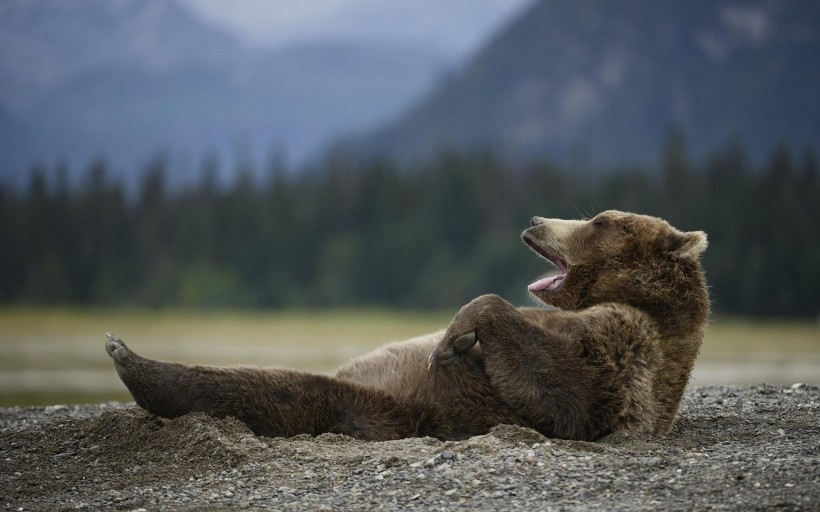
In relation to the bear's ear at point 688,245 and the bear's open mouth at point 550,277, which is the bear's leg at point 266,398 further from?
the bear's ear at point 688,245

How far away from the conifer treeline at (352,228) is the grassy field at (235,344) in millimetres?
7253

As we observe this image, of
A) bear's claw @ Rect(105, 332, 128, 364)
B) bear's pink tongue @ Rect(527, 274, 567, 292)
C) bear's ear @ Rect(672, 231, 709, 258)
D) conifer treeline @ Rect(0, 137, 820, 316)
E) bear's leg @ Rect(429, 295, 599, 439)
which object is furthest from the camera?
conifer treeline @ Rect(0, 137, 820, 316)

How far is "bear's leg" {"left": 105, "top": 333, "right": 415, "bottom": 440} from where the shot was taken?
7461mm

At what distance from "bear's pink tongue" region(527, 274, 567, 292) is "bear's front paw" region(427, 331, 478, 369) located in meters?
1.34

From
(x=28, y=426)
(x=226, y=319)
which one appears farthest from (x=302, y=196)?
(x=28, y=426)

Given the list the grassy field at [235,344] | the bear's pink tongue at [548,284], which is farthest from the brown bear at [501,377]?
the grassy field at [235,344]

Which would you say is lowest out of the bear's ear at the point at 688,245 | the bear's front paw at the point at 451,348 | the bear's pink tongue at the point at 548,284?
the bear's front paw at the point at 451,348

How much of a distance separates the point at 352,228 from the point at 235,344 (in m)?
56.5

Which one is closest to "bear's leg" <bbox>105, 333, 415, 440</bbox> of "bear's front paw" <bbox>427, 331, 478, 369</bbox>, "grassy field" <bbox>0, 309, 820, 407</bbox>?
"bear's front paw" <bbox>427, 331, 478, 369</bbox>

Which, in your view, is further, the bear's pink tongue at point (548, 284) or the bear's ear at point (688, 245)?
the bear's pink tongue at point (548, 284)

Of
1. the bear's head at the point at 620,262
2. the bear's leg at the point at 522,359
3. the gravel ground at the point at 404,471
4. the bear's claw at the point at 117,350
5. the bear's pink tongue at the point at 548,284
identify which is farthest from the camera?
the bear's pink tongue at the point at 548,284

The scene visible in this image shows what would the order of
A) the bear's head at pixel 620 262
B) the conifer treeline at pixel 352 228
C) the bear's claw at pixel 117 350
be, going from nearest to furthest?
the bear's claw at pixel 117 350, the bear's head at pixel 620 262, the conifer treeline at pixel 352 228

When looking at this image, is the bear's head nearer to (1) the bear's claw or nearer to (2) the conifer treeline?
(1) the bear's claw

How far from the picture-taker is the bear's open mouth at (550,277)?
8.52 meters
